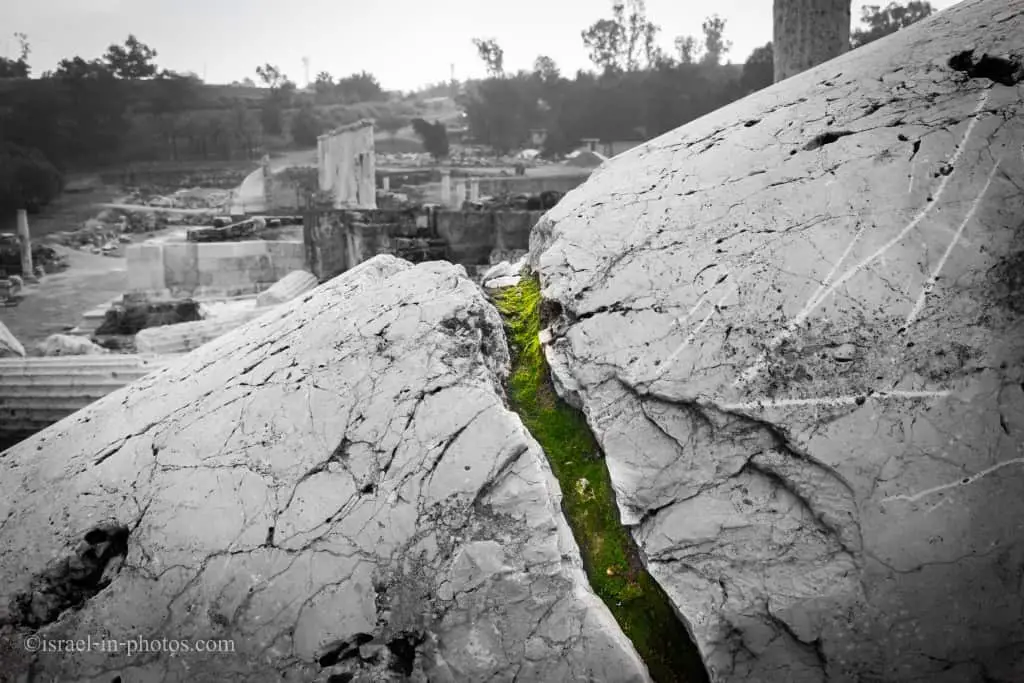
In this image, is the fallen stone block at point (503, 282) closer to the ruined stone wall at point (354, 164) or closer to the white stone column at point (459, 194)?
the ruined stone wall at point (354, 164)

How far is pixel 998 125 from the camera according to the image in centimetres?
168

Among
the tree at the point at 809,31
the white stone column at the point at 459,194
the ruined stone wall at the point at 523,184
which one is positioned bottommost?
the white stone column at the point at 459,194

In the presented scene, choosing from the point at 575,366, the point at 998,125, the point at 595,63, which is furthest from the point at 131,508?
the point at 595,63

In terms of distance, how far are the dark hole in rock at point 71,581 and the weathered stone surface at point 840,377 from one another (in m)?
1.18

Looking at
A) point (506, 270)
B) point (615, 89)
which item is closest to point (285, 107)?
point (615, 89)

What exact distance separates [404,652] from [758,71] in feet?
92.7

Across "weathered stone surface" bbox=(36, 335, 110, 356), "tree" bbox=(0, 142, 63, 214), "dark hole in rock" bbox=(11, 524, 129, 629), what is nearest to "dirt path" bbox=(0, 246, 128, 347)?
"tree" bbox=(0, 142, 63, 214)

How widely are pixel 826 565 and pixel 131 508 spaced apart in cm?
160

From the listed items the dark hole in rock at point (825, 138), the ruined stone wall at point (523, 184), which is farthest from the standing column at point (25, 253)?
the dark hole in rock at point (825, 138)

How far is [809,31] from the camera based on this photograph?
7.42 metres

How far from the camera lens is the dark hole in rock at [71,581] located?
5.46ft

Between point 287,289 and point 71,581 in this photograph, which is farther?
point 287,289

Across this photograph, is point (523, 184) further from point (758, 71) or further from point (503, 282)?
point (503, 282)

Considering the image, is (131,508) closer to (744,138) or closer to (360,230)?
(744,138)
